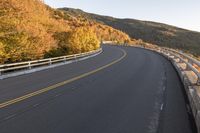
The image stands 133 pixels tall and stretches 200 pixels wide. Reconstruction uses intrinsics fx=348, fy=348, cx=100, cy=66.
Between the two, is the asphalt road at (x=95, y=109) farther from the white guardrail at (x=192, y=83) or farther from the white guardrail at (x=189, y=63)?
the white guardrail at (x=189, y=63)

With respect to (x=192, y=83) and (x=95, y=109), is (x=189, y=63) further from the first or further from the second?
(x=95, y=109)

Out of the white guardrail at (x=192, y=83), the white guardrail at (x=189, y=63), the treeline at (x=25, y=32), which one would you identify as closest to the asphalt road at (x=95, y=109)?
the white guardrail at (x=192, y=83)

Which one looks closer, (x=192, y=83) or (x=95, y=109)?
(x=95, y=109)

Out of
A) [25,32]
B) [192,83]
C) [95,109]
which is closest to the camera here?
[95,109]

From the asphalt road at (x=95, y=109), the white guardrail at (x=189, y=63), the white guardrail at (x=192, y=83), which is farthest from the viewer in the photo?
the white guardrail at (x=189, y=63)

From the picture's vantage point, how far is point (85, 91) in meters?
15.2

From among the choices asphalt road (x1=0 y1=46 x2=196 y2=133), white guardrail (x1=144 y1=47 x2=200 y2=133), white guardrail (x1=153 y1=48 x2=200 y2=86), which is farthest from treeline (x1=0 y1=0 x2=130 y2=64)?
asphalt road (x1=0 y1=46 x2=196 y2=133)

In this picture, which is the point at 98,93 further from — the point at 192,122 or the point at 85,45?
the point at 85,45

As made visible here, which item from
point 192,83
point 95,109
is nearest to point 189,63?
point 192,83

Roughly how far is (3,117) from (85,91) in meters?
5.66

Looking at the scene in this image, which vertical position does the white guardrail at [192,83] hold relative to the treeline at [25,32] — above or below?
above

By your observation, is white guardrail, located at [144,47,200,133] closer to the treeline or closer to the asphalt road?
the asphalt road

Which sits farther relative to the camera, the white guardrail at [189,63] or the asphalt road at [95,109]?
the white guardrail at [189,63]

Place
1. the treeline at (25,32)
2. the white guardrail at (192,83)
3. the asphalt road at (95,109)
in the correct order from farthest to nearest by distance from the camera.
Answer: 1. the treeline at (25,32)
2. the white guardrail at (192,83)
3. the asphalt road at (95,109)
